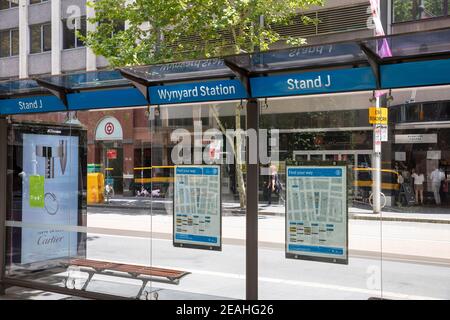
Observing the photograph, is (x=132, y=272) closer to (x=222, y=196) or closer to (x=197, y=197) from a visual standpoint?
(x=197, y=197)

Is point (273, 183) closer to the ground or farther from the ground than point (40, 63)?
closer to the ground

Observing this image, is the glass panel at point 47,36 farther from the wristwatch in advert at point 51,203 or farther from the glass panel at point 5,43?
the wristwatch in advert at point 51,203

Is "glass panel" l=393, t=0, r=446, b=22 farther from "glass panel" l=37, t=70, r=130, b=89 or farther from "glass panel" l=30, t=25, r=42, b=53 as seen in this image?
"glass panel" l=30, t=25, r=42, b=53

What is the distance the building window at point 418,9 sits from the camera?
18516mm

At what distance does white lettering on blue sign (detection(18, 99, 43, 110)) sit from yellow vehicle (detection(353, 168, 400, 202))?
416 cm

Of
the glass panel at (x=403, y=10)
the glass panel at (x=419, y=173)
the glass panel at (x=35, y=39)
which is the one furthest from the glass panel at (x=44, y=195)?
the glass panel at (x=35, y=39)

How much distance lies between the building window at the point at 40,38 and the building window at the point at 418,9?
21553 millimetres

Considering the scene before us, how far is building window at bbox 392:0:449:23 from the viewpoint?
1852 centimetres

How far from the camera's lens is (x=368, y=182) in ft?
18.0

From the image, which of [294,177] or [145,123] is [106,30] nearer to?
[145,123]

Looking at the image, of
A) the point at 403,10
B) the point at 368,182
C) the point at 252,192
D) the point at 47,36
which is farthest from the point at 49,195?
the point at 47,36

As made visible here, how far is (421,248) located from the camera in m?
6.65

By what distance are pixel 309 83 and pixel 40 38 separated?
103 ft

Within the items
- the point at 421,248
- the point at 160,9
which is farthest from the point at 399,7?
the point at 421,248
